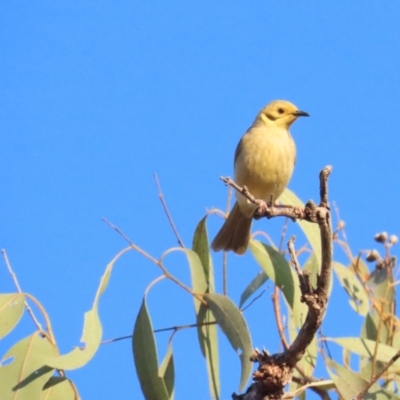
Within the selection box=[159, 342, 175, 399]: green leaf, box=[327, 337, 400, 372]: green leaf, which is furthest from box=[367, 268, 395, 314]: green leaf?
box=[159, 342, 175, 399]: green leaf

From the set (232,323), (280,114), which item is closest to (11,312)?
(232,323)

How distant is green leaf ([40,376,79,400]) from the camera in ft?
10.8

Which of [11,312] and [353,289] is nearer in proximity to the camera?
[11,312]

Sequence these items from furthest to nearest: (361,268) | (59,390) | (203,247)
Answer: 1. (361,268)
2. (203,247)
3. (59,390)

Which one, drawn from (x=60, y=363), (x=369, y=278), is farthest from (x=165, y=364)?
(x=369, y=278)

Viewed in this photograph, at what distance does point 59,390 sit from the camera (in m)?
3.33

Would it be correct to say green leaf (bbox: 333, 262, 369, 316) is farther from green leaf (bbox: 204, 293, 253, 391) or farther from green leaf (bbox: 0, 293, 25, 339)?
green leaf (bbox: 0, 293, 25, 339)

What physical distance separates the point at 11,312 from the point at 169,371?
0.76 meters

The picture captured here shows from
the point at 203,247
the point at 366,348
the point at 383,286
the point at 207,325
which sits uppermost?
the point at 203,247

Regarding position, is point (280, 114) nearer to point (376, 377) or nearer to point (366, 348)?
point (366, 348)

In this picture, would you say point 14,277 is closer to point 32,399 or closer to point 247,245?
point 32,399

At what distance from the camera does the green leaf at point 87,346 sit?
123 inches

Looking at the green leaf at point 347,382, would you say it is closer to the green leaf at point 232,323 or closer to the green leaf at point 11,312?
the green leaf at point 232,323

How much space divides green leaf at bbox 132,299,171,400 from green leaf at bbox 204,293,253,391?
0.31 meters
